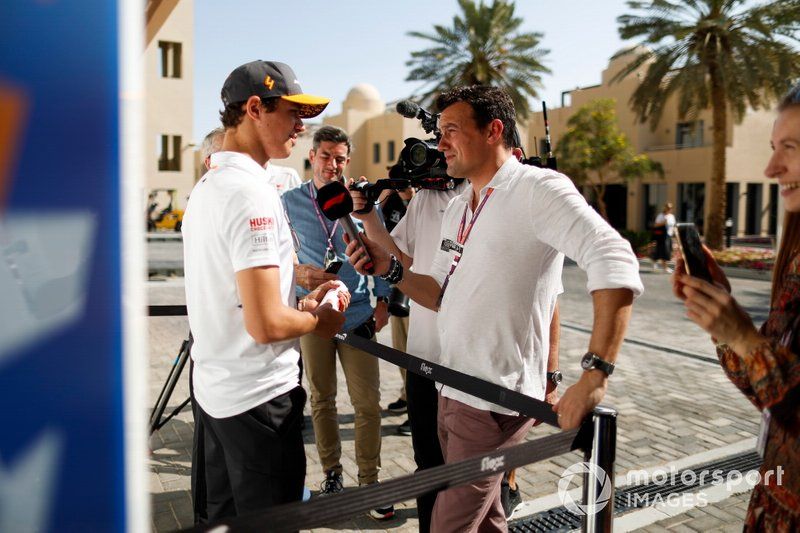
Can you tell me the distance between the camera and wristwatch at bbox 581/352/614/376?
6.26 ft

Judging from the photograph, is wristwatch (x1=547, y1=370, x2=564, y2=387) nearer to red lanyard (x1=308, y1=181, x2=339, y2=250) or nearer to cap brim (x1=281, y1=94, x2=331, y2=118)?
red lanyard (x1=308, y1=181, x2=339, y2=250)

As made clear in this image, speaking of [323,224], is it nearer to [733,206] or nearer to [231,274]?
[231,274]

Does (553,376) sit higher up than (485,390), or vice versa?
(485,390)

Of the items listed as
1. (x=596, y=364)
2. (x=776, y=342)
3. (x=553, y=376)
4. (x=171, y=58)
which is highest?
(x=171, y=58)

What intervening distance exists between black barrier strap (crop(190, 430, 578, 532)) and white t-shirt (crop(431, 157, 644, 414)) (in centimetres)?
56

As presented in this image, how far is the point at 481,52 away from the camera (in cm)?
2664

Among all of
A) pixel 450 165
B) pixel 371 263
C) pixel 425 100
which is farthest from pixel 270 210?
pixel 425 100

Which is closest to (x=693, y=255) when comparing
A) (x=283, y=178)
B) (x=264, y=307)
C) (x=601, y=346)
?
(x=601, y=346)

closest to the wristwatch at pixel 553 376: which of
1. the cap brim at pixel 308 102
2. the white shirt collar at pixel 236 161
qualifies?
the cap brim at pixel 308 102

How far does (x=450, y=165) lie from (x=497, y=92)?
14.8 inches

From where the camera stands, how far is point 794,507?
1.60 metres

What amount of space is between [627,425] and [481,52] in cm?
2349

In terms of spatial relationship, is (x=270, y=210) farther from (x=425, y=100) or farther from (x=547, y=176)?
(x=425, y=100)

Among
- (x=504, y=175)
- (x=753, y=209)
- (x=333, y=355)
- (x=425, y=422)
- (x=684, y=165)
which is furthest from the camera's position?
(x=753, y=209)
